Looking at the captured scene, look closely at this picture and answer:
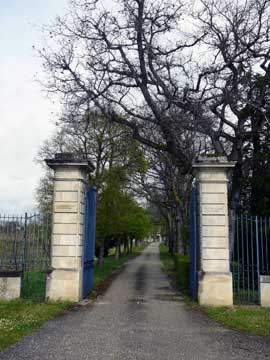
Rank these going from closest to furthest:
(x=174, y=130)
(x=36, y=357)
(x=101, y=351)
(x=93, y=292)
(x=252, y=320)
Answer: (x=36, y=357) < (x=101, y=351) < (x=252, y=320) < (x=93, y=292) < (x=174, y=130)

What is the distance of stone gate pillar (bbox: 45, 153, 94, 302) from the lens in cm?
1100

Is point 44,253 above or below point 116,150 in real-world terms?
below

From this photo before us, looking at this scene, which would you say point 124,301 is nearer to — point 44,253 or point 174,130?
point 44,253

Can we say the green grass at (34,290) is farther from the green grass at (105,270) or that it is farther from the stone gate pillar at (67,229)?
the green grass at (105,270)

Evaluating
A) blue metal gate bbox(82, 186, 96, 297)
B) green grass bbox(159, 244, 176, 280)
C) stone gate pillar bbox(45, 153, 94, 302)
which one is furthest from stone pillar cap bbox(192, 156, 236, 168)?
green grass bbox(159, 244, 176, 280)

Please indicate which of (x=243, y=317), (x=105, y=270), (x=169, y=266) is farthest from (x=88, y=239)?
(x=169, y=266)

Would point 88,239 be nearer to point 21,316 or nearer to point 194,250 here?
point 194,250

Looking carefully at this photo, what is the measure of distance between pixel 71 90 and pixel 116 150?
8990mm

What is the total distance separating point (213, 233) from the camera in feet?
36.6

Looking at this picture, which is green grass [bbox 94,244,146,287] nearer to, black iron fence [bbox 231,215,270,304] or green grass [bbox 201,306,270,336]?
black iron fence [bbox 231,215,270,304]

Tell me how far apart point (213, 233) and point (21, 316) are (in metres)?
5.48

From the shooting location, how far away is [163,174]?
83.1 ft

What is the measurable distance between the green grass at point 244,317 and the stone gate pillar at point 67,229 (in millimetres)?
3662

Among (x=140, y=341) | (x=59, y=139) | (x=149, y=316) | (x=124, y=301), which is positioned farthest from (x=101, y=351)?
(x=59, y=139)
